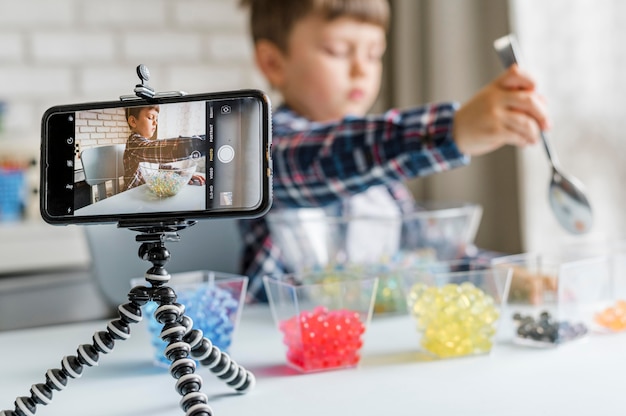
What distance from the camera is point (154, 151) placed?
1.90 feet

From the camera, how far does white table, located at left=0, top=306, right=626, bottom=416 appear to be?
618 mm

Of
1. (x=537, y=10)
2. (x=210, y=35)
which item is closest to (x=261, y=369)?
(x=537, y=10)

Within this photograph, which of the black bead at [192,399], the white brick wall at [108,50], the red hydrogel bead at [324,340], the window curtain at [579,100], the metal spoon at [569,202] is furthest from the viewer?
the white brick wall at [108,50]

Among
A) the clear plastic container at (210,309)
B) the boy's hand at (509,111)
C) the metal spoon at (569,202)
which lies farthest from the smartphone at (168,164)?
the metal spoon at (569,202)

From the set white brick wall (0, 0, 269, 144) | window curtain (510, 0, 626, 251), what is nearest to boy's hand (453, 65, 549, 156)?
window curtain (510, 0, 626, 251)

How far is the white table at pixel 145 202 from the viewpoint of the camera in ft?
1.88

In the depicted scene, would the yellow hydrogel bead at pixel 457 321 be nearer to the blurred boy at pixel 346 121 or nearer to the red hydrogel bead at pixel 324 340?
the red hydrogel bead at pixel 324 340

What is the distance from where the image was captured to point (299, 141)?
1.25 meters

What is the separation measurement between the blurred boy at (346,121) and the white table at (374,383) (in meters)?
0.30

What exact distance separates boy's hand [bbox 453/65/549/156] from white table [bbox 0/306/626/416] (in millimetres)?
261

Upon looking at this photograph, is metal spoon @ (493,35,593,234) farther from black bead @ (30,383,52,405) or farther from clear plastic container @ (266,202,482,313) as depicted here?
black bead @ (30,383,52,405)

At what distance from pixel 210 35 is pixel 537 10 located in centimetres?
113

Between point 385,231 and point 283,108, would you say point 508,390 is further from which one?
point 283,108

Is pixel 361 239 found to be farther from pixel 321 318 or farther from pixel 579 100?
pixel 579 100
